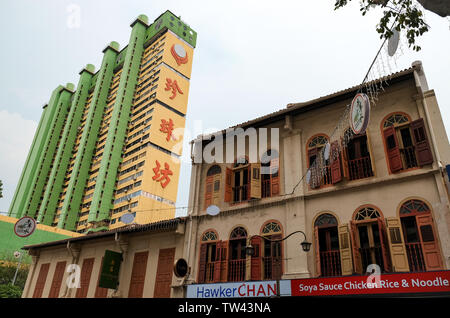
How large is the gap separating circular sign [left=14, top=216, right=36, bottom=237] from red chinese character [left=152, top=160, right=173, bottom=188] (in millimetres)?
45598

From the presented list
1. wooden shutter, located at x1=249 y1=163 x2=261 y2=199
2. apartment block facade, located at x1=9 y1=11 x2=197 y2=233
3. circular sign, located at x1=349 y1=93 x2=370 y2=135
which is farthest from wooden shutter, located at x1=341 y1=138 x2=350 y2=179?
apartment block facade, located at x1=9 y1=11 x2=197 y2=233

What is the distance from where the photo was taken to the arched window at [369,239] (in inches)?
394

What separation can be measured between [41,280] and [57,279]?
2171mm

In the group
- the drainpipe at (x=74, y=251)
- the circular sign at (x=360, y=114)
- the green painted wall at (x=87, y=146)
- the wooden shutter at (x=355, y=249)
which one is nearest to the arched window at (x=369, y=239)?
the wooden shutter at (x=355, y=249)

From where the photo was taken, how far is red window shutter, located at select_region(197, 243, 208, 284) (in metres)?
13.6

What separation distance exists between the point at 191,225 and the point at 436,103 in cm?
1060

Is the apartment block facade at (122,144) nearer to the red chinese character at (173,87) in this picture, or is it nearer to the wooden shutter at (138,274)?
the red chinese character at (173,87)

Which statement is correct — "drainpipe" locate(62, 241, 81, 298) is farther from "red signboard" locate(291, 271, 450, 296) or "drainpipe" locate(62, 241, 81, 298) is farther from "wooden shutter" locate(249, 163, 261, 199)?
"red signboard" locate(291, 271, 450, 296)

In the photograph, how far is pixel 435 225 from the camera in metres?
9.53

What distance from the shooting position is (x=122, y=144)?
69.9 m

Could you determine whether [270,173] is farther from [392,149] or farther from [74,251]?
[74,251]

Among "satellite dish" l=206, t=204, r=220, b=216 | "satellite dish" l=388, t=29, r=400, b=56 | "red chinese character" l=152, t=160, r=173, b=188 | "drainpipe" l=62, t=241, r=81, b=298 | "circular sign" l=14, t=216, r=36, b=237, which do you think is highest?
"red chinese character" l=152, t=160, r=173, b=188
